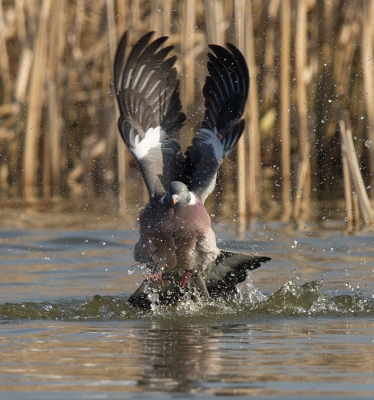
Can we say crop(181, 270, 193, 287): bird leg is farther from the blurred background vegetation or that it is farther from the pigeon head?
the blurred background vegetation

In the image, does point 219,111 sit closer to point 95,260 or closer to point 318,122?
point 95,260

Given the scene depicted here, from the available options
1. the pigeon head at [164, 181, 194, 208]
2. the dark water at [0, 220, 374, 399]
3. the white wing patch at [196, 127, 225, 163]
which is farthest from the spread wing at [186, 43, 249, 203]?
the dark water at [0, 220, 374, 399]

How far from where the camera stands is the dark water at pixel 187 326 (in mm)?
3664

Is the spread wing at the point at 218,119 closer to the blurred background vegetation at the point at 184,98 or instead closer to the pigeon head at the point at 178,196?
the pigeon head at the point at 178,196

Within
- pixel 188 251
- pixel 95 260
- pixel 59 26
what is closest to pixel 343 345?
pixel 188 251

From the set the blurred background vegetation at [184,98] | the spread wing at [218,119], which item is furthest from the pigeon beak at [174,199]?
the blurred background vegetation at [184,98]

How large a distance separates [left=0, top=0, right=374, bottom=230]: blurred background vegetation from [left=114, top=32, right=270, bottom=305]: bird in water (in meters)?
2.85

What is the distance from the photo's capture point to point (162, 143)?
6.50m

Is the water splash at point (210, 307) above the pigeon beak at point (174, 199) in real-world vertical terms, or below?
below

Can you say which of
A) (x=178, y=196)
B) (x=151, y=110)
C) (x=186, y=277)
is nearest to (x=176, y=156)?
(x=151, y=110)

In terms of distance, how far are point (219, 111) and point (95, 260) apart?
6.49 feet

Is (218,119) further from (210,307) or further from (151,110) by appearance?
(210,307)

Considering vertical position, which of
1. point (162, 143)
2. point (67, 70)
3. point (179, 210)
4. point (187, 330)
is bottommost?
point (187, 330)

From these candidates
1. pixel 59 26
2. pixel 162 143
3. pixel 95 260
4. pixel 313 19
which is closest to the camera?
pixel 162 143
